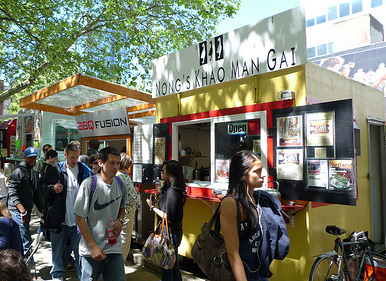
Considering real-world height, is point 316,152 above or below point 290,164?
above

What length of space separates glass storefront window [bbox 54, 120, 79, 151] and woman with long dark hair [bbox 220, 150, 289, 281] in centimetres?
978

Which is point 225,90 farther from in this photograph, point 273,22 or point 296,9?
point 296,9

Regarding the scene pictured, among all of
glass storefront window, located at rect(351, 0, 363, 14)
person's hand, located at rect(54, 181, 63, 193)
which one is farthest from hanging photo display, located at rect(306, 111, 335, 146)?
glass storefront window, located at rect(351, 0, 363, 14)

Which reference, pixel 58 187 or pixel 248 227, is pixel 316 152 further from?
pixel 58 187

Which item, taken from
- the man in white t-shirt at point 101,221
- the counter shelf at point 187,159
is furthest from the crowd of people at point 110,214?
the counter shelf at point 187,159

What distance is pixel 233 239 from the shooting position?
2043 millimetres

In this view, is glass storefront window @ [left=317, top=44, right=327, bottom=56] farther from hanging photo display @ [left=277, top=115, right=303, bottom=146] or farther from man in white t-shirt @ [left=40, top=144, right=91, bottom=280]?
man in white t-shirt @ [left=40, top=144, right=91, bottom=280]

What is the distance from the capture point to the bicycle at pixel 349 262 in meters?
3.96

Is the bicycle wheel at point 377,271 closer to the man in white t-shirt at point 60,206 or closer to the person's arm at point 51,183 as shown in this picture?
the man in white t-shirt at point 60,206

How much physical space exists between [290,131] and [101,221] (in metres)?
2.58

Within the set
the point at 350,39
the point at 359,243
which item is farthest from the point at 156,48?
the point at 350,39

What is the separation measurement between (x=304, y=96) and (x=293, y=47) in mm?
655

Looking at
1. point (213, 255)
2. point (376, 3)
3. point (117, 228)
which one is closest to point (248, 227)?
point (213, 255)

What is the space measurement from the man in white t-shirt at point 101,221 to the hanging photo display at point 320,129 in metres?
2.36
